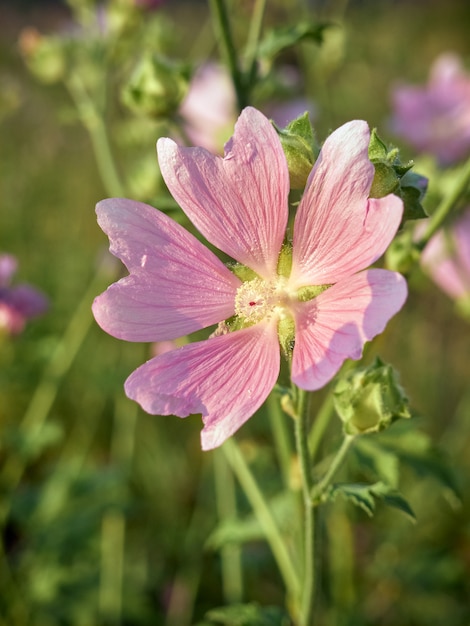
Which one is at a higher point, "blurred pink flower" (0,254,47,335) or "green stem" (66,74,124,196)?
"green stem" (66,74,124,196)

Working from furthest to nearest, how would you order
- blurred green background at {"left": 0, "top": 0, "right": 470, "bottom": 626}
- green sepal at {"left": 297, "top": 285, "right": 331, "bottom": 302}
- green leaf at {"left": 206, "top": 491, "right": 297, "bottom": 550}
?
blurred green background at {"left": 0, "top": 0, "right": 470, "bottom": 626} < green leaf at {"left": 206, "top": 491, "right": 297, "bottom": 550} < green sepal at {"left": 297, "top": 285, "right": 331, "bottom": 302}

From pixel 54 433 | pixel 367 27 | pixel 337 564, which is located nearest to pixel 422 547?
pixel 337 564

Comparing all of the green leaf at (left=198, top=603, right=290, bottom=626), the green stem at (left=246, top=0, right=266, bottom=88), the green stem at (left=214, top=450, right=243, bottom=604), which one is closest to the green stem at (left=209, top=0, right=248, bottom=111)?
the green stem at (left=246, top=0, right=266, bottom=88)

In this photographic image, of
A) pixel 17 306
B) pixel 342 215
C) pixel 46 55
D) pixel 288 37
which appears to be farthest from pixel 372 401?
pixel 46 55

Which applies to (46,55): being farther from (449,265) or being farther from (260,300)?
(260,300)

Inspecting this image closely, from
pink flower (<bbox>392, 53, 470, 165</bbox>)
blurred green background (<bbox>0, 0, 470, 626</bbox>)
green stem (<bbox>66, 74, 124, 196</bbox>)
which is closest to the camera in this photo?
green stem (<bbox>66, 74, 124, 196</bbox>)

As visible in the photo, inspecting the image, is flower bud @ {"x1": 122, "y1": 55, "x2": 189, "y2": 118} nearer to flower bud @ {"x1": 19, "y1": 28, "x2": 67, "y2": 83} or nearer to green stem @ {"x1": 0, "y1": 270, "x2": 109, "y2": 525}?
flower bud @ {"x1": 19, "y1": 28, "x2": 67, "y2": 83}
